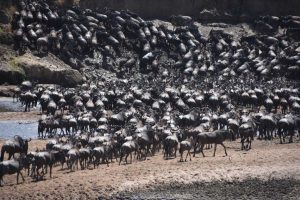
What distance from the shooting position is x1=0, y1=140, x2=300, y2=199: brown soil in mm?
17797

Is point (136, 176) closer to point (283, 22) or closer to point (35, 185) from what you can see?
point (35, 185)

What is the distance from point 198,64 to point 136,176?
29899mm

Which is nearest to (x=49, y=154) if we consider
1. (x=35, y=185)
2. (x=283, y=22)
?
(x=35, y=185)

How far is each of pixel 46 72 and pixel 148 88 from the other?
378 inches

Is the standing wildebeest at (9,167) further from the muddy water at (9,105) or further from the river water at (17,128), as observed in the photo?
the muddy water at (9,105)

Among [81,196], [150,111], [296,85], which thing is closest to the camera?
[81,196]

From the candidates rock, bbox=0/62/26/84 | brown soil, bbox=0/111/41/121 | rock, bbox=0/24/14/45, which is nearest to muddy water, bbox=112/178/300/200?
brown soil, bbox=0/111/41/121

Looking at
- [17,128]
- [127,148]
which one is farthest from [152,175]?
[17,128]

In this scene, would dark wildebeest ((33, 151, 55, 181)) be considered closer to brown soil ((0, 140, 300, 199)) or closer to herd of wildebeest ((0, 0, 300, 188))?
herd of wildebeest ((0, 0, 300, 188))

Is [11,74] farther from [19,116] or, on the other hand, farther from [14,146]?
[14,146]

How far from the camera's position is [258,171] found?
19266mm

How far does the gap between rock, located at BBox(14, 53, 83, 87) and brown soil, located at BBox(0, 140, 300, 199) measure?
70.9ft

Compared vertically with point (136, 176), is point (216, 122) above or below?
above

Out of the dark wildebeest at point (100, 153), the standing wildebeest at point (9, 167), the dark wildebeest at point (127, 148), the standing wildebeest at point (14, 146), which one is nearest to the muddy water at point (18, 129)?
the standing wildebeest at point (14, 146)
